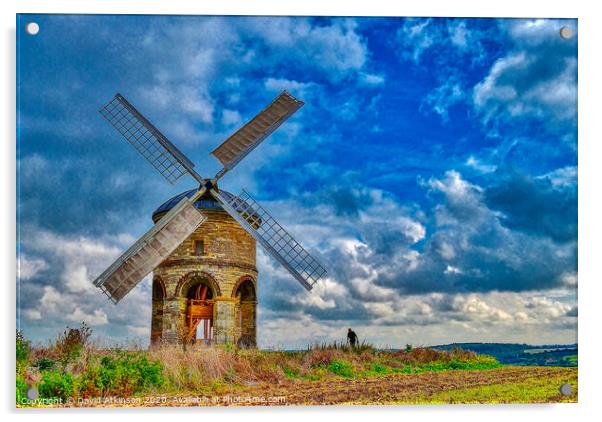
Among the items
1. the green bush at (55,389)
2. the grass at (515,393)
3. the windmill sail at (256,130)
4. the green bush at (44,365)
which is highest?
the windmill sail at (256,130)

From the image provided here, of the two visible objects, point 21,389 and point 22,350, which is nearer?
point 21,389

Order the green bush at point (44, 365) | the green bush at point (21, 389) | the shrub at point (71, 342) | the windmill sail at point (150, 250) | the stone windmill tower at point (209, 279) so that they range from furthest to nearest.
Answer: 1. the stone windmill tower at point (209, 279)
2. the windmill sail at point (150, 250)
3. the shrub at point (71, 342)
4. the green bush at point (44, 365)
5. the green bush at point (21, 389)

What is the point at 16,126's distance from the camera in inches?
517

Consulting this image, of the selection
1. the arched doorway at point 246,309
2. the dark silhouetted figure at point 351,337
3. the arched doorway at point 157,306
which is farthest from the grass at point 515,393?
the arched doorway at point 157,306

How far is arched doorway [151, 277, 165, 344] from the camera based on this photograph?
Result: 1659 cm

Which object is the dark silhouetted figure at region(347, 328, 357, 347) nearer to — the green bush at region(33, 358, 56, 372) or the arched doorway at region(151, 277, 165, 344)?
the arched doorway at region(151, 277, 165, 344)

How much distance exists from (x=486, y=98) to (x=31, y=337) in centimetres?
856

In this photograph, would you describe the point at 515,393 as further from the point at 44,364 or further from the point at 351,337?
the point at 44,364

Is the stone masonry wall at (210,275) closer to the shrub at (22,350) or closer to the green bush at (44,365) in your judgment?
the green bush at (44,365)

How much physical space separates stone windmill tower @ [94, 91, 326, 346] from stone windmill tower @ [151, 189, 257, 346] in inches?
0.8

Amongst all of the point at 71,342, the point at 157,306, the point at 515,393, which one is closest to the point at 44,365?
the point at 71,342

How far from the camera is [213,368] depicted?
45.4ft

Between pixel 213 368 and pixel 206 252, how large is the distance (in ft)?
10.8

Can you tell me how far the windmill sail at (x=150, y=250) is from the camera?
46.2 feet
